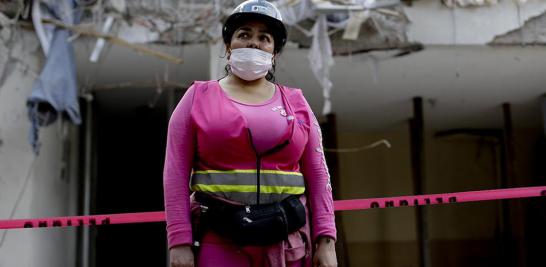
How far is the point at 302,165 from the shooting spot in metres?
2.26

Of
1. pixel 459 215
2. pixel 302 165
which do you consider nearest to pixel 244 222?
pixel 302 165

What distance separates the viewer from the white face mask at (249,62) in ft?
7.30

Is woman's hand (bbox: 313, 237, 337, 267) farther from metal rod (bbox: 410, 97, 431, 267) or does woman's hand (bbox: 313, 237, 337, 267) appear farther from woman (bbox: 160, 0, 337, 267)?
metal rod (bbox: 410, 97, 431, 267)

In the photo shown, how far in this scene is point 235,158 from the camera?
2062 millimetres

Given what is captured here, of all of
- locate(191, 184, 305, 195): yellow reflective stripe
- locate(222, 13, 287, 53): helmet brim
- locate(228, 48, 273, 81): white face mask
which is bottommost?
locate(191, 184, 305, 195): yellow reflective stripe

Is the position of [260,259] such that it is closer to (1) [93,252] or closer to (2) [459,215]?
(1) [93,252]

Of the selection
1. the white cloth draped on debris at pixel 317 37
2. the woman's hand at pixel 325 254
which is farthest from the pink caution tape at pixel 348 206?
the woman's hand at pixel 325 254

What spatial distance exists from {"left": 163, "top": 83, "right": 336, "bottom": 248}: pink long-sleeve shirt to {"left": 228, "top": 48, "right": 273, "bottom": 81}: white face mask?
0.39 ft

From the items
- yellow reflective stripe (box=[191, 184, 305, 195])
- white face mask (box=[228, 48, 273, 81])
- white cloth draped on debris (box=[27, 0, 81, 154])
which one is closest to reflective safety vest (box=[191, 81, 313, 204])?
yellow reflective stripe (box=[191, 184, 305, 195])

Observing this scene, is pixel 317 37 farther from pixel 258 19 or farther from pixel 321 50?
pixel 258 19

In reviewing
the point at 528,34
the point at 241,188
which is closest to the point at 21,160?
the point at 241,188

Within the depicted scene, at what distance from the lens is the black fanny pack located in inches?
79.4

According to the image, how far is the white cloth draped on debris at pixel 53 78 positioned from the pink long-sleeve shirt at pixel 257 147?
3.51 m

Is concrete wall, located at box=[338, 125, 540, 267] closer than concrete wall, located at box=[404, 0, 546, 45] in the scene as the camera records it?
No
